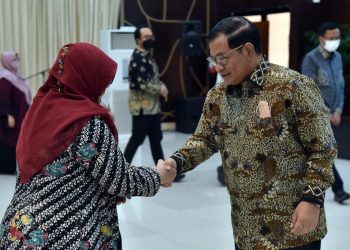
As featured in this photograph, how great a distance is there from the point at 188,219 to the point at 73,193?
2.65 metres

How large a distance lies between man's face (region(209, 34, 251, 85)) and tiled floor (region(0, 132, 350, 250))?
2.01 m

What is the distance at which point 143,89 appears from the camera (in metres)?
5.34

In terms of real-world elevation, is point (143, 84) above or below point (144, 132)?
above

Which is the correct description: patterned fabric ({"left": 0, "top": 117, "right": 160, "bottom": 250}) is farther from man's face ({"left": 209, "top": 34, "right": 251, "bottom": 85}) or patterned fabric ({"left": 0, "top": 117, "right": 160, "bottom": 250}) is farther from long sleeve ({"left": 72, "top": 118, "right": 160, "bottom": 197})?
man's face ({"left": 209, "top": 34, "right": 251, "bottom": 85})

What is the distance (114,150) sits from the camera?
1826 mm

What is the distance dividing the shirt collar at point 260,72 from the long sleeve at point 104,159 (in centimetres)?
48

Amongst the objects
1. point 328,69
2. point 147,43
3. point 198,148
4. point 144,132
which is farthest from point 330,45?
point 198,148

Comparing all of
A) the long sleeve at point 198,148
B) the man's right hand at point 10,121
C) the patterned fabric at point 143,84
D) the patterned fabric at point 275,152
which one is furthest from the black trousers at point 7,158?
the patterned fabric at point 275,152

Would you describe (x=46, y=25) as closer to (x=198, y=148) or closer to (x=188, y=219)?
(x=188, y=219)

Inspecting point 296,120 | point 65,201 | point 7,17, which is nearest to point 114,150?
point 65,201

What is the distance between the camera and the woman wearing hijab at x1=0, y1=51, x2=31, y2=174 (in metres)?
5.95

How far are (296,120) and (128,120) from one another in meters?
7.30

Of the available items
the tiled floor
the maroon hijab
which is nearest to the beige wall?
the tiled floor

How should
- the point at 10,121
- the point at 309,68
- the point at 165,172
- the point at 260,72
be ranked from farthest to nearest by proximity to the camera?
the point at 10,121 < the point at 309,68 < the point at 165,172 < the point at 260,72
